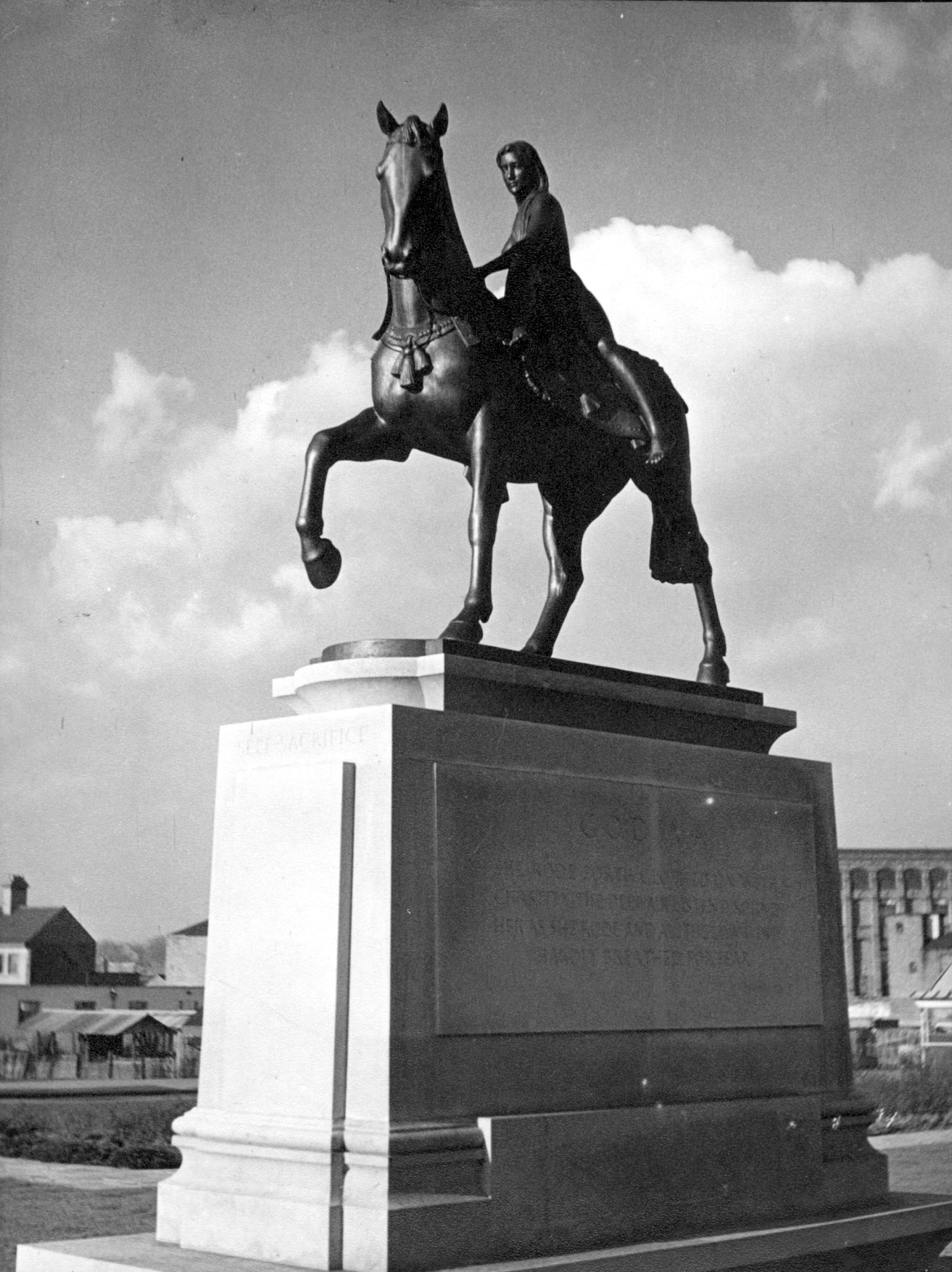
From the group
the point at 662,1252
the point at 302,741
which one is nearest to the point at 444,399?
the point at 302,741

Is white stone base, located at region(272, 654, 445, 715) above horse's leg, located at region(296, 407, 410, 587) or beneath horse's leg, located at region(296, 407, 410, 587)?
beneath

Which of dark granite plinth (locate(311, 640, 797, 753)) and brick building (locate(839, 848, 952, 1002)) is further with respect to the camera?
brick building (locate(839, 848, 952, 1002))

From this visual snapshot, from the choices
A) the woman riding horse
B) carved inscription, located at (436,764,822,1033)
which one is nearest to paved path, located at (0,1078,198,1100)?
carved inscription, located at (436,764,822,1033)

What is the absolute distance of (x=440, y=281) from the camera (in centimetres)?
842

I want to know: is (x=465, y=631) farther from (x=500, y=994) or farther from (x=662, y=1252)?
(x=662, y=1252)

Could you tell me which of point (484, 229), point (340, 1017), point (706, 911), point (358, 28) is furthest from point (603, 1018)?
point (484, 229)

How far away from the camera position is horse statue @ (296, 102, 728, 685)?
8.10 meters

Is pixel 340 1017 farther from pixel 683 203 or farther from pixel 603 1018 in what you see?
pixel 683 203

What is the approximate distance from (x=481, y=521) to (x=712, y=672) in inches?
88.5

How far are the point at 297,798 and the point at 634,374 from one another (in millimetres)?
3334

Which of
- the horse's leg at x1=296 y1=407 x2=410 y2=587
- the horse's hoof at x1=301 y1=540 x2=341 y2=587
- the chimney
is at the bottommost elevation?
the chimney

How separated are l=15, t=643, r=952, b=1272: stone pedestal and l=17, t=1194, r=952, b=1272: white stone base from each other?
3cm

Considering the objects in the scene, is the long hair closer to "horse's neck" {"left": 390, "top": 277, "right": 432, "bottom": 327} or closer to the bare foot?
"horse's neck" {"left": 390, "top": 277, "right": 432, "bottom": 327}

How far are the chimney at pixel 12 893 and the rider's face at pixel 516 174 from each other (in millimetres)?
9335
